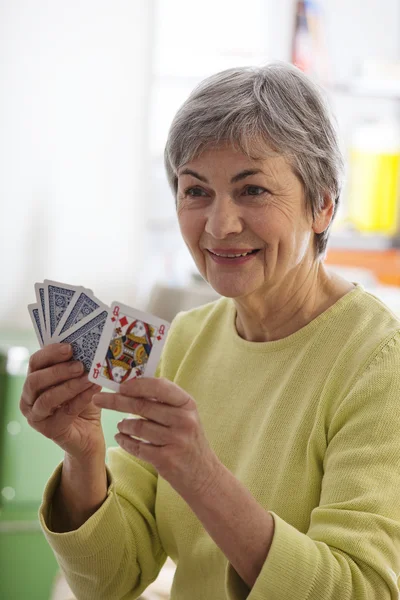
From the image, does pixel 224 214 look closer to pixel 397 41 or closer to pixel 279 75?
pixel 279 75

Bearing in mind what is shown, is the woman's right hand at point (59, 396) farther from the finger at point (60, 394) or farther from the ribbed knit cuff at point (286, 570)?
the ribbed knit cuff at point (286, 570)

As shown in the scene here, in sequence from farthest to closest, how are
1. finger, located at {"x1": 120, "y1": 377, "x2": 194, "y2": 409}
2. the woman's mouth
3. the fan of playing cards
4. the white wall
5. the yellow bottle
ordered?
the yellow bottle
the white wall
the woman's mouth
the fan of playing cards
finger, located at {"x1": 120, "y1": 377, "x2": 194, "y2": 409}

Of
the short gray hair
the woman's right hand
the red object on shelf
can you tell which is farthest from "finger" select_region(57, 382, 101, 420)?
the red object on shelf

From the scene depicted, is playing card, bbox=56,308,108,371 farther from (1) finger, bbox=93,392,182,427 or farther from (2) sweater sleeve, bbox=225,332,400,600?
(2) sweater sleeve, bbox=225,332,400,600

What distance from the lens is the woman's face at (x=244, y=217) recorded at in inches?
61.2

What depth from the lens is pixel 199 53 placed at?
389cm

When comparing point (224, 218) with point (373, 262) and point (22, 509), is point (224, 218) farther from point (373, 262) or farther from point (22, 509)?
point (373, 262)

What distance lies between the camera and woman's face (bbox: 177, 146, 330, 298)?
5.10ft

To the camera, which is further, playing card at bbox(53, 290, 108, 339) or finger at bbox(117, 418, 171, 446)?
playing card at bbox(53, 290, 108, 339)

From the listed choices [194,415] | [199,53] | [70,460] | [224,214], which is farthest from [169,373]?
[199,53]

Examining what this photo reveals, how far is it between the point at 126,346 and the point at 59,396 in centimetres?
15

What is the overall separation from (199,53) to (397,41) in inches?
37.0

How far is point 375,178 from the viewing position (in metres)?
4.09

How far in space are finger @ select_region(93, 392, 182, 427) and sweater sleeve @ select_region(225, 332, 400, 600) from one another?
219mm
